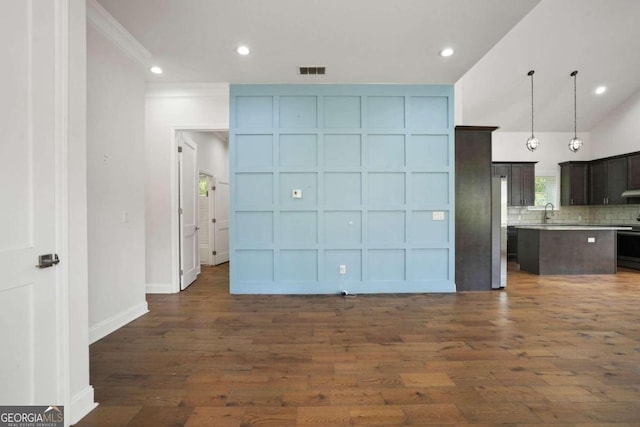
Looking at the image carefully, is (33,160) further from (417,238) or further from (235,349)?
(417,238)

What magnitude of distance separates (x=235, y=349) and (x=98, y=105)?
2770 mm

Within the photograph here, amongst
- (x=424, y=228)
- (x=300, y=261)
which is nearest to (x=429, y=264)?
(x=424, y=228)

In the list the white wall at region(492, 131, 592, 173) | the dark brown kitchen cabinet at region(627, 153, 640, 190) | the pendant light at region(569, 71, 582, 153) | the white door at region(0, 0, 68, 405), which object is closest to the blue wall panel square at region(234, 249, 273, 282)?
the white door at region(0, 0, 68, 405)

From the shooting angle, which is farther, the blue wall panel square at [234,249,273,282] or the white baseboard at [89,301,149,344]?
→ the blue wall panel square at [234,249,273,282]

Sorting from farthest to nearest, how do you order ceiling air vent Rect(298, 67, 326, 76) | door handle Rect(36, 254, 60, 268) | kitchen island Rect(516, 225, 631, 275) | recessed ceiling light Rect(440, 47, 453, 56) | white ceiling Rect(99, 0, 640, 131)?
kitchen island Rect(516, 225, 631, 275)
ceiling air vent Rect(298, 67, 326, 76)
recessed ceiling light Rect(440, 47, 453, 56)
white ceiling Rect(99, 0, 640, 131)
door handle Rect(36, 254, 60, 268)

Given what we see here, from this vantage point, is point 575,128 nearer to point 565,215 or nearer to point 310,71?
point 565,215

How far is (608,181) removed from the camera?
276 inches

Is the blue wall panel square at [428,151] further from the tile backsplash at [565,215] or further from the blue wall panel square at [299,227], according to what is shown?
the tile backsplash at [565,215]

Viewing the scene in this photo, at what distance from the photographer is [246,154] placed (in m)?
4.24

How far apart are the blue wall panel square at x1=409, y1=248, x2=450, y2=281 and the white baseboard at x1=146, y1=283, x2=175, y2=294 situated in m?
3.66

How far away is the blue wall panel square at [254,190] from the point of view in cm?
423

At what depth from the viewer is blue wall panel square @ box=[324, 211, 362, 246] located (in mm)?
4262

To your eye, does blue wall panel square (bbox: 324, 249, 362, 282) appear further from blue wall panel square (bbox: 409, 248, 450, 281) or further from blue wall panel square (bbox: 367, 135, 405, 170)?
blue wall panel square (bbox: 367, 135, 405, 170)

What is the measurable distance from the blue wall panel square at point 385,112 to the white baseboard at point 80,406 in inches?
162
